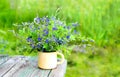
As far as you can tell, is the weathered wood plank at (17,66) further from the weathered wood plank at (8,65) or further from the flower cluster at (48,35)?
the flower cluster at (48,35)

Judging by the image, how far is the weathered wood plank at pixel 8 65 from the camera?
202 cm

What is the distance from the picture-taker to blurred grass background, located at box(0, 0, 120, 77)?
3812 mm

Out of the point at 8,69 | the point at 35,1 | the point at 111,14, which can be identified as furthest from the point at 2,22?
the point at 8,69

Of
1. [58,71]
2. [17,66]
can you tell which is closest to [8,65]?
[17,66]

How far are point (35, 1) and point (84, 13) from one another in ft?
1.94

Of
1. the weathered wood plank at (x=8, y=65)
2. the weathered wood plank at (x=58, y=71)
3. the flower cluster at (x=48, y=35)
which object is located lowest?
the weathered wood plank at (x=58, y=71)

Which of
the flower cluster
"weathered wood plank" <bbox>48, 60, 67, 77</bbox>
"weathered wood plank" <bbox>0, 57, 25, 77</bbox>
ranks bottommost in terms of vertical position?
"weathered wood plank" <bbox>48, 60, 67, 77</bbox>

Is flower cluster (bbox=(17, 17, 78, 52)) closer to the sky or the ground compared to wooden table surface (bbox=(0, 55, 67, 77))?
closer to the sky

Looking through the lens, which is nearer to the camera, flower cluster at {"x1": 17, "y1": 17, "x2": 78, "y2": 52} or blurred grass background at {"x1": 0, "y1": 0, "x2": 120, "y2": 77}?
flower cluster at {"x1": 17, "y1": 17, "x2": 78, "y2": 52}

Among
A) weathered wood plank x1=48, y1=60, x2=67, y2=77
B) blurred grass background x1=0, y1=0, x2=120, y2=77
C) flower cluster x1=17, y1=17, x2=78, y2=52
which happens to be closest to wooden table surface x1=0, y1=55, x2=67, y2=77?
weathered wood plank x1=48, y1=60, x2=67, y2=77

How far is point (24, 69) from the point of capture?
2.06m

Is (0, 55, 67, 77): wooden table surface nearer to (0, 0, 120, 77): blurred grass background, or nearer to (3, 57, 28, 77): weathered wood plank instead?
(3, 57, 28, 77): weathered wood plank

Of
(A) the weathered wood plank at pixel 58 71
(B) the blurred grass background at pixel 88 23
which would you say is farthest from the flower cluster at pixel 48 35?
(B) the blurred grass background at pixel 88 23

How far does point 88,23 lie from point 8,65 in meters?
1.97
